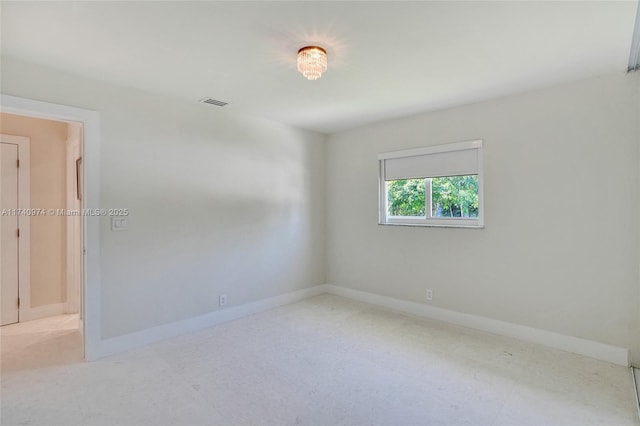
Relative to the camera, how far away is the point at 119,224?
2879 millimetres

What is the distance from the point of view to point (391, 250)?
4105 mm

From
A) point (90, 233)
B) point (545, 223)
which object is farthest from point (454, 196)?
point (90, 233)

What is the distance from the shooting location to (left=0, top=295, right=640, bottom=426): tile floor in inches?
77.7

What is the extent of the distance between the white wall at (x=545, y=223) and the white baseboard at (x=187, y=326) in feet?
4.90

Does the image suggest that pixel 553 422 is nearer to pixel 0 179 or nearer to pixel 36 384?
pixel 36 384

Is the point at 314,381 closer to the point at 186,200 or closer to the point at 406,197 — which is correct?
the point at 186,200

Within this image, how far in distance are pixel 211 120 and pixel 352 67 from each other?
70.3 inches

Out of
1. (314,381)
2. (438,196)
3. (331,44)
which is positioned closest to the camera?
(331,44)

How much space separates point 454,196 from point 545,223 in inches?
36.3

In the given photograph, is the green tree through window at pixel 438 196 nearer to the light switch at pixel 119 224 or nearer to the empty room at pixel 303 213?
the empty room at pixel 303 213

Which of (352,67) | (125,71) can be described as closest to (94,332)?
(125,71)

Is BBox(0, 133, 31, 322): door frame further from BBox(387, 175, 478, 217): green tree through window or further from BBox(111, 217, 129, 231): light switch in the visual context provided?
BBox(387, 175, 478, 217): green tree through window

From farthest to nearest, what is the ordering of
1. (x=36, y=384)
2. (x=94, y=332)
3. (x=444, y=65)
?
(x=94, y=332)
(x=444, y=65)
(x=36, y=384)

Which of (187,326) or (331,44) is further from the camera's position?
(187,326)
